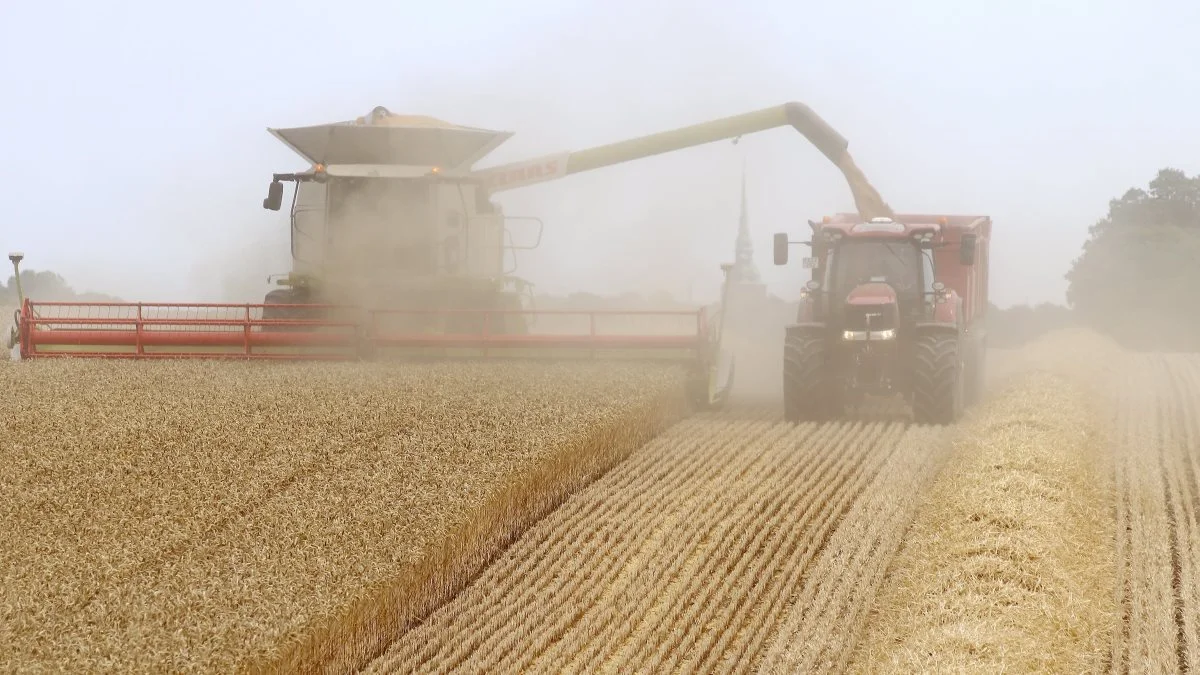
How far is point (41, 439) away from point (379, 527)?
3.39 metres

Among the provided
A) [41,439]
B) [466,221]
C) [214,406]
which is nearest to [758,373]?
[466,221]

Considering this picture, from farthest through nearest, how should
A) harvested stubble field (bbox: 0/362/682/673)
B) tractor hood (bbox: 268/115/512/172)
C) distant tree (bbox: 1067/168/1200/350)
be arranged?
distant tree (bbox: 1067/168/1200/350), tractor hood (bbox: 268/115/512/172), harvested stubble field (bbox: 0/362/682/673)

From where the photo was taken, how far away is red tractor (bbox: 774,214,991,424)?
505 inches

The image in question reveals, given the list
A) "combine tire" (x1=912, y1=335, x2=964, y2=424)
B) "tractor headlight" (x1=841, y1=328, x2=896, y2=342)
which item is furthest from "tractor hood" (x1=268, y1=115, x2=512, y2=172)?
"combine tire" (x1=912, y1=335, x2=964, y2=424)

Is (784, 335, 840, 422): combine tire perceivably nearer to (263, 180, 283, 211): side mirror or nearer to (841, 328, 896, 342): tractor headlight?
(841, 328, 896, 342): tractor headlight

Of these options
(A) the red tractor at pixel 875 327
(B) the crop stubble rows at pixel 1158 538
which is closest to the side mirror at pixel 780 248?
(A) the red tractor at pixel 875 327

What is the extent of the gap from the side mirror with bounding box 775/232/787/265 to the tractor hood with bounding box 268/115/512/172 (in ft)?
13.6

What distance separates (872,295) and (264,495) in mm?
7133

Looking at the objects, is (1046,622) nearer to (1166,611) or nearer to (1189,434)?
(1166,611)

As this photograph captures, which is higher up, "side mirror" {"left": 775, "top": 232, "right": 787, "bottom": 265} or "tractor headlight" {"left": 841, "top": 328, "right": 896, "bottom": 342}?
"side mirror" {"left": 775, "top": 232, "right": 787, "bottom": 265}

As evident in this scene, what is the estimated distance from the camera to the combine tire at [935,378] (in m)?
12.7

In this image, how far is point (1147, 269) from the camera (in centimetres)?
4028

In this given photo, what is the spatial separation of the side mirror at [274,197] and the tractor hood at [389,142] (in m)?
0.74

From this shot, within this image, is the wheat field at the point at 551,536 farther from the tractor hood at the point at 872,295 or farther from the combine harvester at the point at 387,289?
the combine harvester at the point at 387,289
